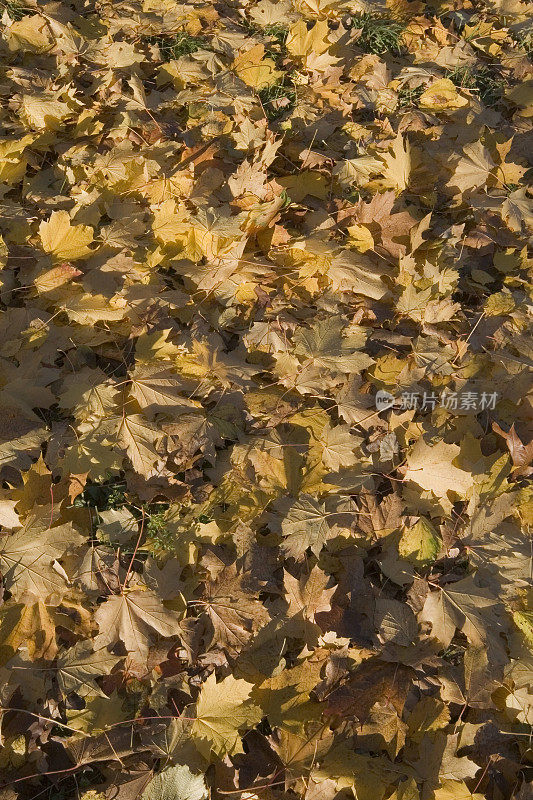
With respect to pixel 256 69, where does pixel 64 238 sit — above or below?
below

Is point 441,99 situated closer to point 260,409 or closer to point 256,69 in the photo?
point 256,69

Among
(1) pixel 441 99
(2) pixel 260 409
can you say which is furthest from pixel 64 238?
(1) pixel 441 99

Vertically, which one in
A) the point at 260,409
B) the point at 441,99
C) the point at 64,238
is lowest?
the point at 260,409

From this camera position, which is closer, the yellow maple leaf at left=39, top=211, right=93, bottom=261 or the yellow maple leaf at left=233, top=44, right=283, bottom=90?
the yellow maple leaf at left=39, top=211, right=93, bottom=261

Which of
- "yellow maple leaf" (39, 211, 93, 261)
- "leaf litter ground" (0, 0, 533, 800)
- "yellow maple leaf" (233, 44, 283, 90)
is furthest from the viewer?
"yellow maple leaf" (233, 44, 283, 90)

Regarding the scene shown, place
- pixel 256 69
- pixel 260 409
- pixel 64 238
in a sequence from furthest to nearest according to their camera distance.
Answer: pixel 256 69 → pixel 64 238 → pixel 260 409

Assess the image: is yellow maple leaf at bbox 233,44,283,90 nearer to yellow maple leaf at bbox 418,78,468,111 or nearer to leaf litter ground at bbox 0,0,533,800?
leaf litter ground at bbox 0,0,533,800

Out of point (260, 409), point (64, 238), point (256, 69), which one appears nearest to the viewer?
point (260, 409)

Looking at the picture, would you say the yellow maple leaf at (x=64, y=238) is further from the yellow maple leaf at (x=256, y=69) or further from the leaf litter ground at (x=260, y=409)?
the yellow maple leaf at (x=256, y=69)

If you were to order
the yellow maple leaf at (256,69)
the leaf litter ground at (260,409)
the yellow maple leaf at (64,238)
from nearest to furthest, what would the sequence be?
the leaf litter ground at (260,409), the yellow maple leaf at (64,238), the yellow maple leaf at (256,69)

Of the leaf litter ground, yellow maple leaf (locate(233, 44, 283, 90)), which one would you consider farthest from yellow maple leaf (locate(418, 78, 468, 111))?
yellow maple leaf (locate(233, 44, 283, 90))

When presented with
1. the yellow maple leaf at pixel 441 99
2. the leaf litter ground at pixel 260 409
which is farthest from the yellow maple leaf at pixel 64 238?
the yellow maple leaf at pixel 441 99

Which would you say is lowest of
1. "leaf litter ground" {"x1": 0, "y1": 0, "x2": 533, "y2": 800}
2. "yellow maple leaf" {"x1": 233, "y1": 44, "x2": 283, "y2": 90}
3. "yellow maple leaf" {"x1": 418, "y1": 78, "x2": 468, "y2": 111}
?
"leaf litter ground" {"x1": 0, "y1": 0, "x2": 533, "y2": 800}

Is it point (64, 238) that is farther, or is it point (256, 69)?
point (256, 69)
